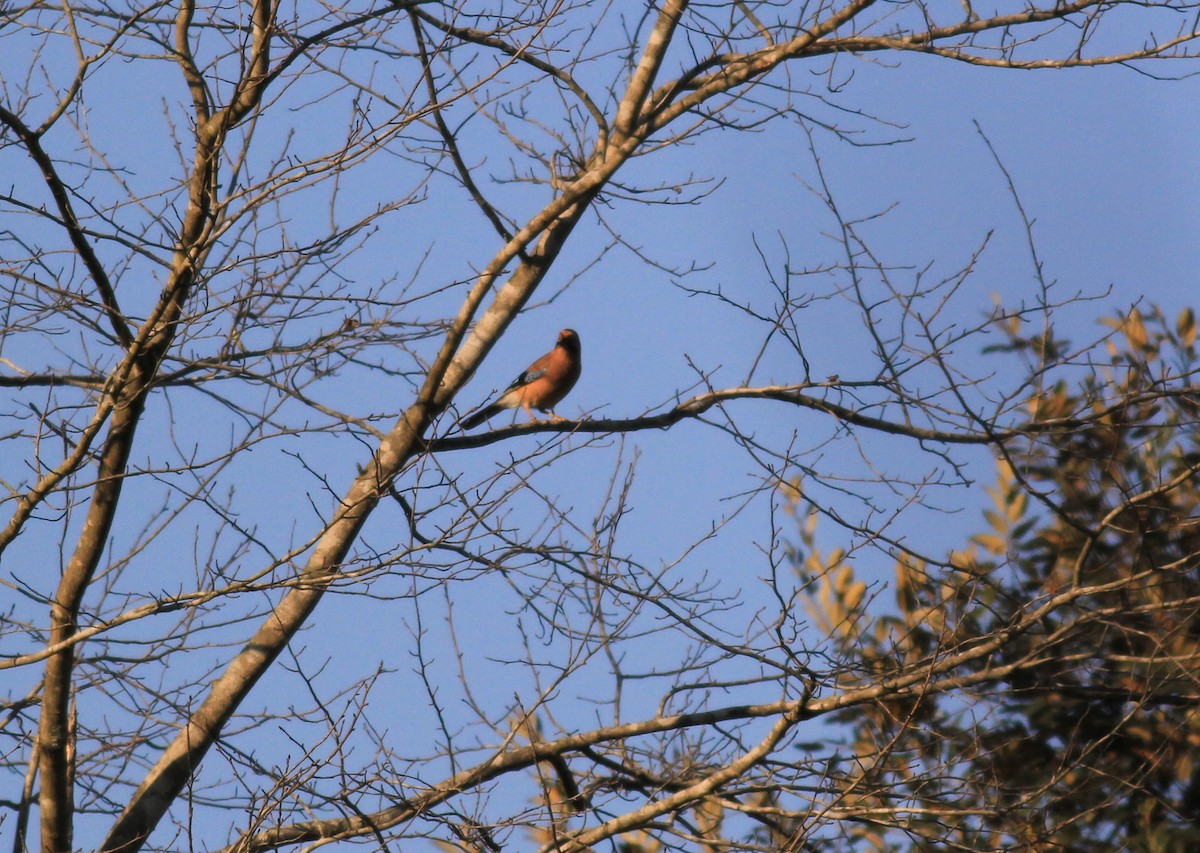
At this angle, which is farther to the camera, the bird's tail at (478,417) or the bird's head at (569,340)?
the bird's head at (569,340)

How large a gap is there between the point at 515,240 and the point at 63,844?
10.9 ft

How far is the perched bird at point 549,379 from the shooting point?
356 inches

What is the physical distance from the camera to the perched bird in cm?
903

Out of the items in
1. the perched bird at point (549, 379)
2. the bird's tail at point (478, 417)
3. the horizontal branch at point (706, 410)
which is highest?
the perched bird at point (549, 379)

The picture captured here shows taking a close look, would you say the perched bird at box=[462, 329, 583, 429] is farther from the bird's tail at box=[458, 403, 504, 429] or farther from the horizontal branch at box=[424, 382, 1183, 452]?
the horizontal branch at box=[424, 382, 1183, 452]

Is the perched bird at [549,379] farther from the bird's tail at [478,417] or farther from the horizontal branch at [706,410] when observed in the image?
the horizontal branch at [706,410]

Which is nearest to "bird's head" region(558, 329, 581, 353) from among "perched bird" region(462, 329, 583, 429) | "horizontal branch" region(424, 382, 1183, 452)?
"perched bird" region(462, 329, 583, 429)

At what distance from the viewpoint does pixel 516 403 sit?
8.87 metres

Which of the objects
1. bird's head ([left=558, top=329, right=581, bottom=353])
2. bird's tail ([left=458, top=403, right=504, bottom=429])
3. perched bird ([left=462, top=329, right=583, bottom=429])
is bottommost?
bird's tail ([left=458, top=403, right=504, bottom=429])

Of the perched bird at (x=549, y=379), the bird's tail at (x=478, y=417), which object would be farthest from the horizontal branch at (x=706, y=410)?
the perched bird at (x=549, y=379)

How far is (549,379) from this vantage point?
914cm

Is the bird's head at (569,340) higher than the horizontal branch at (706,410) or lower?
higher

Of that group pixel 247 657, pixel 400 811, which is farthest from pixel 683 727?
pixel 247 657

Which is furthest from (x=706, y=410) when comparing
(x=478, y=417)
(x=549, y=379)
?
(x=549, y=379)
